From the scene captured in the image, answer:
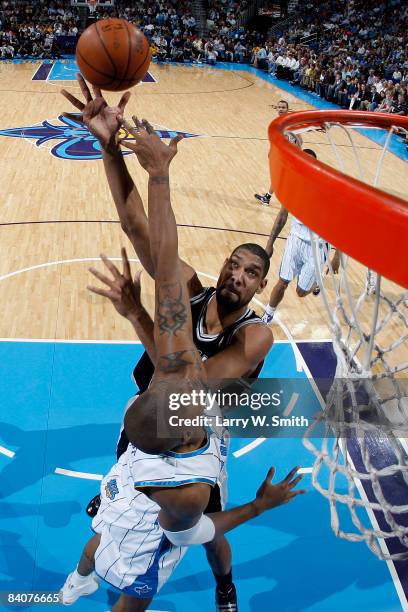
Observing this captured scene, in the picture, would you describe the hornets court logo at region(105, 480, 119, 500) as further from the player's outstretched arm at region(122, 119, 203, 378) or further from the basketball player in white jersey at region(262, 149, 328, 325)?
the basketball player in white jersey at region(262, 149, 328, 325)

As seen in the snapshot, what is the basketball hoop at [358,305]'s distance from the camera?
1.50 metres

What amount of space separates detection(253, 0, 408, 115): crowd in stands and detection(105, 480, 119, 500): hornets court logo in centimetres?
1302

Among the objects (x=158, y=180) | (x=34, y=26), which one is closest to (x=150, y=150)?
(x=158, y=180)

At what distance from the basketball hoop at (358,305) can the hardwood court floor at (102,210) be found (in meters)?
0.79

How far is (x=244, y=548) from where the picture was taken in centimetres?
329

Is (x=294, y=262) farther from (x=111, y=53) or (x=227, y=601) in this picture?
(x=227, y=601)

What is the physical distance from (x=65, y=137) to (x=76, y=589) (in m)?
9.78

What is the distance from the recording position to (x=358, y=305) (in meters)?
3.46

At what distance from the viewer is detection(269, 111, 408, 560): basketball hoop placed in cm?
150

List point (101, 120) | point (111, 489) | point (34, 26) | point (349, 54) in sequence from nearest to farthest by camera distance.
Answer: point (101, 120)
point (111, 489)
point (349, 54)
point (34, 26)

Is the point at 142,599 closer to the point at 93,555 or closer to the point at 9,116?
the point at 93,555

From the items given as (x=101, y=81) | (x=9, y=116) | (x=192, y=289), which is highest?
(x=101, y=81)

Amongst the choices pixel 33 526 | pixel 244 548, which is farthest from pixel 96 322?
pixel 244 548

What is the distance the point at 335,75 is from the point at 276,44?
7.07 m
